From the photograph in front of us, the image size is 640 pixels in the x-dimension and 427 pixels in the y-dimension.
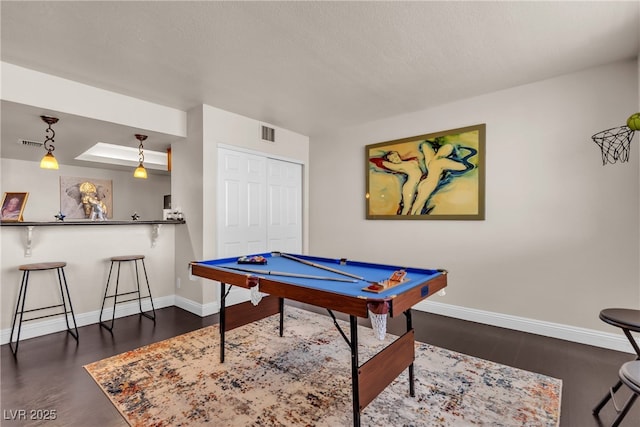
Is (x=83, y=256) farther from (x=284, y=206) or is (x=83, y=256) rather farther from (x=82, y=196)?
(x=82, y=196)

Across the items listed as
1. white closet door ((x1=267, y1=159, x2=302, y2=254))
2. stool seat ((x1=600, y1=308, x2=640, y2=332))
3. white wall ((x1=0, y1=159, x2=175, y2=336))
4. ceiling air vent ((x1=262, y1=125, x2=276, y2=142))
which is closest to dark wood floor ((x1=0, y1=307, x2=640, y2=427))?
white wall ((x1=0, y1=159, x2=175, y2=336))

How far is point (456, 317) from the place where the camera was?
358 cm

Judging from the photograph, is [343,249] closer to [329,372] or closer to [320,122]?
[320,122]

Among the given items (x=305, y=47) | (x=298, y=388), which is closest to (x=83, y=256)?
(x=298, y=388)

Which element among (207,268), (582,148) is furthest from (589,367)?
(207,268)

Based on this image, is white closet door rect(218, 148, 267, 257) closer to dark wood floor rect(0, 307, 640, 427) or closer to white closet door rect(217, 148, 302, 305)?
white closet door rect(217, 148, 302, 305)

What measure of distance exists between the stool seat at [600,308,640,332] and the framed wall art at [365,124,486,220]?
1598mm

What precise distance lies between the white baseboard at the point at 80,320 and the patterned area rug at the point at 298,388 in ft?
3.82

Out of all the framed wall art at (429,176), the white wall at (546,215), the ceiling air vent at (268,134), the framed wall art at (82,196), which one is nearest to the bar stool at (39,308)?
the ceiling air vent at (268,134)

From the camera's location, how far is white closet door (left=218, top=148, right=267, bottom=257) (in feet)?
12.7

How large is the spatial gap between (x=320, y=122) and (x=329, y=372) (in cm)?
327

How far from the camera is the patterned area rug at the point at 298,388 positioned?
5.88 ft

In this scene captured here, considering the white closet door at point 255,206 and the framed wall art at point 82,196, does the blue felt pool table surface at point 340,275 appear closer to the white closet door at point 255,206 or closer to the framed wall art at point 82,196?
the white closet door at point 255,206

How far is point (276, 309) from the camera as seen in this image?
3066 millimetres
